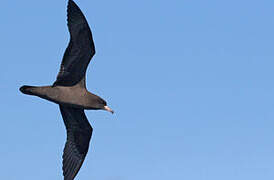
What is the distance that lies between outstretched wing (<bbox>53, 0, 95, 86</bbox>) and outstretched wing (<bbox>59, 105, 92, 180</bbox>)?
1786 millimetres

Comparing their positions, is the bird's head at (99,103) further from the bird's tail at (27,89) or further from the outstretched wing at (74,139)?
the bird's tail at (27,89)

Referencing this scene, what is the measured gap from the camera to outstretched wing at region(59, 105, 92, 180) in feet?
66.3

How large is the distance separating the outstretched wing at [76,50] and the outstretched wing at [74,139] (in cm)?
179

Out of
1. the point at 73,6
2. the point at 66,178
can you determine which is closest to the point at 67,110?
the point at 66,178

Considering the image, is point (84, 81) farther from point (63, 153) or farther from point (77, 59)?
point (63, 153)

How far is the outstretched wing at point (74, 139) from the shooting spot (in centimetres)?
2022

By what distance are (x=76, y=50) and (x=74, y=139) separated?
412cm

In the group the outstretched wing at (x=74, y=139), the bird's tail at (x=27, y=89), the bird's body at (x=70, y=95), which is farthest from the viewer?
the outstretched wing at (x=74, y=139)

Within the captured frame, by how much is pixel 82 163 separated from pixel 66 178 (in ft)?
3.00

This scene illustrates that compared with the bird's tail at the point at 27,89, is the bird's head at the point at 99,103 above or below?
above

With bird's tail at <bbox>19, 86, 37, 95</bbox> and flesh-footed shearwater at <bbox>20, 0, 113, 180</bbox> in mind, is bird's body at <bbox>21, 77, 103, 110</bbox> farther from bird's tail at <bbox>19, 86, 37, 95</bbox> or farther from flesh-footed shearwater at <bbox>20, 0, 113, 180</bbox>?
bird's tail at <bbox>19, 86, 37, 95</bbox>

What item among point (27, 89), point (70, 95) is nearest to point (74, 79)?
point (70, 95)

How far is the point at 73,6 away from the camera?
1780 cm

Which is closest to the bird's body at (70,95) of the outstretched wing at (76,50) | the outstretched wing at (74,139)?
the outstretched wing at (76,50)
